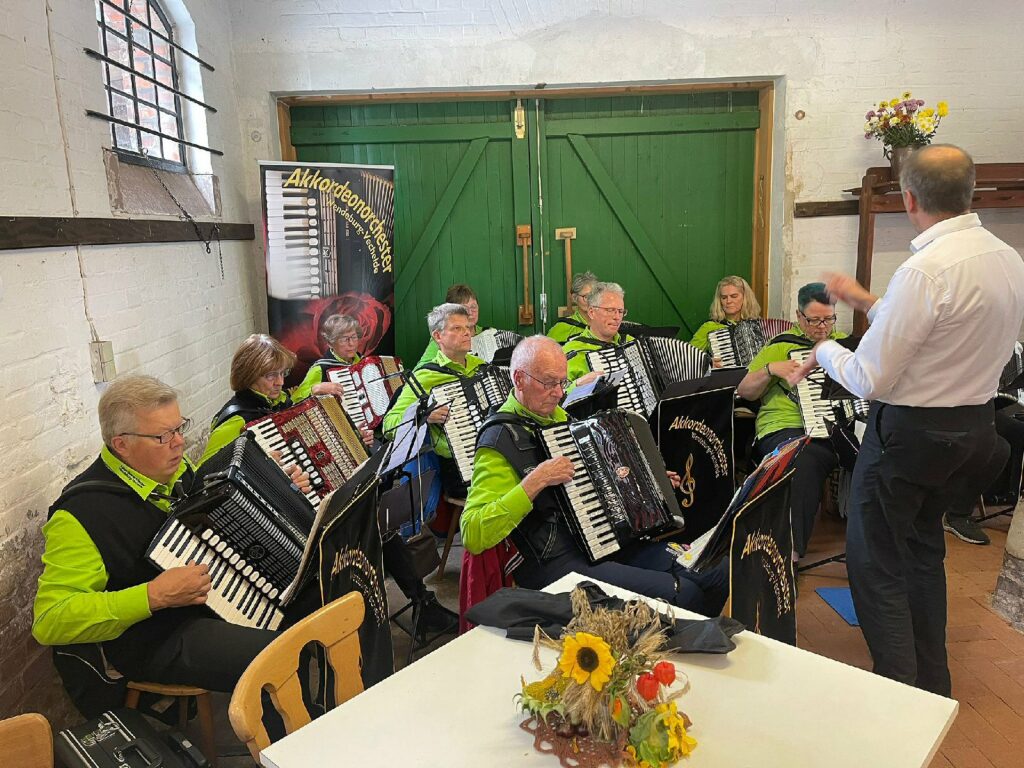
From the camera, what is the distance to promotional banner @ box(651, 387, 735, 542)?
337 centimetres

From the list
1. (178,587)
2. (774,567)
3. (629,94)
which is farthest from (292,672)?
(629,94)

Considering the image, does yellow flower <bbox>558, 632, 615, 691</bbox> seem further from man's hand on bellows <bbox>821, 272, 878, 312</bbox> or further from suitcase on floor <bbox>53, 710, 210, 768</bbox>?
man's hand on bellows <bbox>821, 272, 878, 312</bbox>

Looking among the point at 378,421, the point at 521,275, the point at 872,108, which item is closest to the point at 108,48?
the point at 378,421

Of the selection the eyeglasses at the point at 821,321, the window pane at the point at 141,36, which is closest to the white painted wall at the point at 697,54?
the window pane at the point at 141,36

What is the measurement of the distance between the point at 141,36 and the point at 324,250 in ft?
4.49

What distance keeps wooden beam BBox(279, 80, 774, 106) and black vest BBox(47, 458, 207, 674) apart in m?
3.46

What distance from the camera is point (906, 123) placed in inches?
176

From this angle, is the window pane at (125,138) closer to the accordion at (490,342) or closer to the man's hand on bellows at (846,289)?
the accordion at (490,342)

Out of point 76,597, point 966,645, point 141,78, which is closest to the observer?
point 76,597

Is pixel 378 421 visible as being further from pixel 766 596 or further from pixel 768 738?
pixel 768 738

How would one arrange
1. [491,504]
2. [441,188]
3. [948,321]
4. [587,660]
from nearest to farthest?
[587,660] → [948,321] → [491,504] → [441,188]

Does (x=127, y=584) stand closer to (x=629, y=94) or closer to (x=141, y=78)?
(x=141, y=78)

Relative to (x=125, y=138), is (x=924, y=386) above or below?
below

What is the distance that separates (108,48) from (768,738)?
11.5ft
